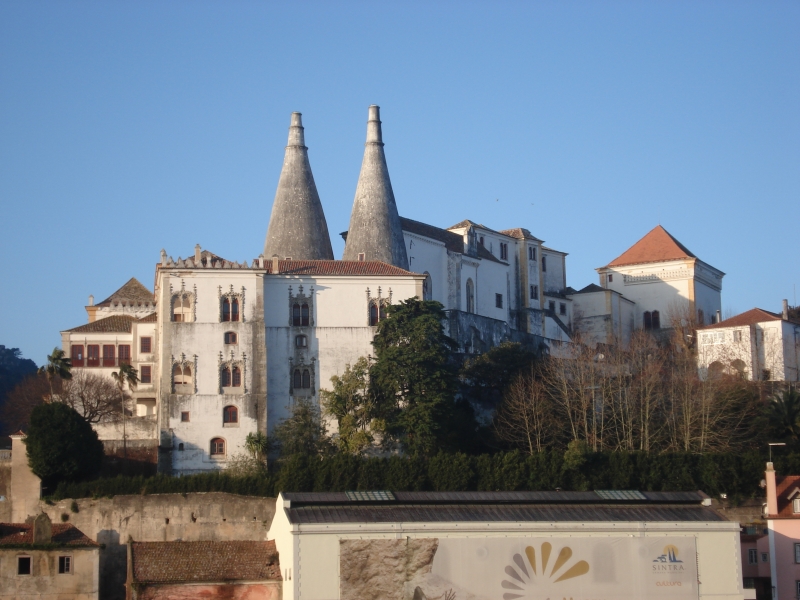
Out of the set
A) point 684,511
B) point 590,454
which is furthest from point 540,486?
point 684,511

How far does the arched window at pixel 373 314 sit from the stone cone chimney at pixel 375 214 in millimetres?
7008

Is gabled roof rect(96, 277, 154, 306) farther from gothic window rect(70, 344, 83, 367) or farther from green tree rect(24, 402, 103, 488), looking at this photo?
green tree rect(24, 402, 103, 488)

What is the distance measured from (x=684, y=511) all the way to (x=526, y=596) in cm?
673

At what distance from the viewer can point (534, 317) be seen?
80312 mm

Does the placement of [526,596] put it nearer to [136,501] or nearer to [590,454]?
[590,454]

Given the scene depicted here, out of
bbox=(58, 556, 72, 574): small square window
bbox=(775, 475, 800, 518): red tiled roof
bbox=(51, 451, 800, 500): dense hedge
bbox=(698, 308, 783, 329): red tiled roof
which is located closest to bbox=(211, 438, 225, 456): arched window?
bbox=(51, 451, 800, 500): dense hedge

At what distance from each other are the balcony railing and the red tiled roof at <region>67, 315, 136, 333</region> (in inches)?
53.4

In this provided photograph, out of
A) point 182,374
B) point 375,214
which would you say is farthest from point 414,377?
point 375,214

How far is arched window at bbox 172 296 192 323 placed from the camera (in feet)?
195

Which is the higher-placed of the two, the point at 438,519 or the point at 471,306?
the point at 471,306

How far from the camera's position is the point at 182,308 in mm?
59656

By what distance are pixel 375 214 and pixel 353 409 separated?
1474cm

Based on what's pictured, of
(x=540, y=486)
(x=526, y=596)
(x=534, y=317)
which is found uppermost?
(x=534, y=317)

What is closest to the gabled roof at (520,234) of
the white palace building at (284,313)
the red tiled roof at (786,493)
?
the white palace building at (284,313)
